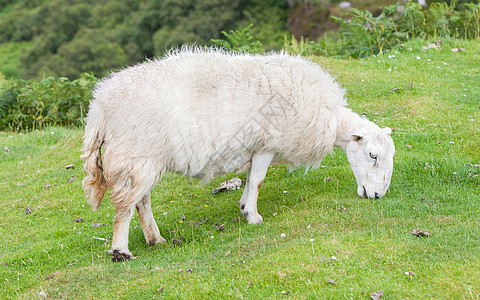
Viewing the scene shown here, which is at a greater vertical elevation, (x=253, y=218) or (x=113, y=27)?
(x=253, y=218)

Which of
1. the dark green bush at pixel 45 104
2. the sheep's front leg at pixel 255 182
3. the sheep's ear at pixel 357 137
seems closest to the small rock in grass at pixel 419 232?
the sheep's ear at pixel 357 137

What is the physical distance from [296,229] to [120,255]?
2.12m

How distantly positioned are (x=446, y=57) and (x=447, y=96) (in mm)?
2546

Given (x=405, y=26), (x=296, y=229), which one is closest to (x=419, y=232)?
(x=296, y=229)

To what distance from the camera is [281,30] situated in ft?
178

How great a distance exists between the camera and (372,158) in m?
6.66

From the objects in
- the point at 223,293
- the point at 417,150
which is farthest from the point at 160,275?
the point at 417,150

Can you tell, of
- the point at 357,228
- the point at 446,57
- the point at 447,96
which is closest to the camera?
the point at 357,228

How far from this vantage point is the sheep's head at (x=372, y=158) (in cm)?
661

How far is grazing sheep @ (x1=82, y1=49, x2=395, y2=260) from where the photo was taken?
5.96 m

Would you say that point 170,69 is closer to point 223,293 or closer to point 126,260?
point 126,260

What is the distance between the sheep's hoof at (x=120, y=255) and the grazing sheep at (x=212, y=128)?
0.04 feet

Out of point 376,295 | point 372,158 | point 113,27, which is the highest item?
point 372,158

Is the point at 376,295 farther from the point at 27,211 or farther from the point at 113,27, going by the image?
the point at 113,27
